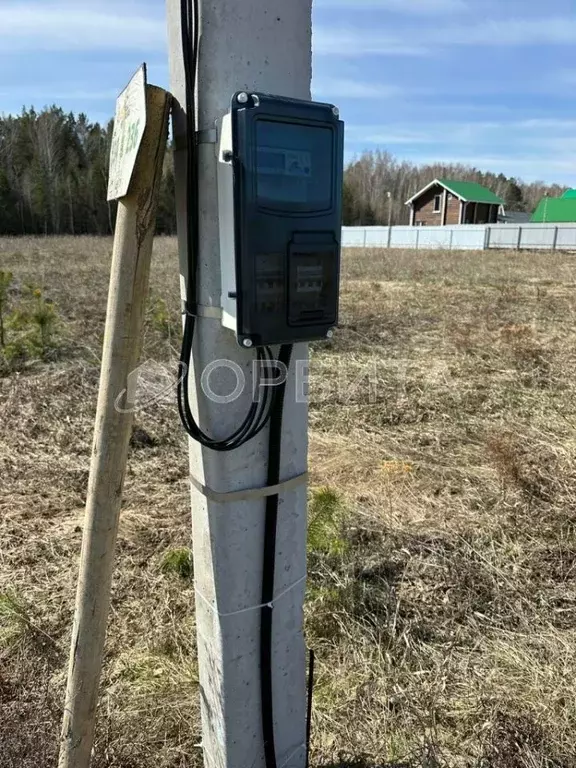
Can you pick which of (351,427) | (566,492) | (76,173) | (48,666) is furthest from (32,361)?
(76,173)

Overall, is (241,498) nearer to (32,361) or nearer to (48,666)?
(48,666)

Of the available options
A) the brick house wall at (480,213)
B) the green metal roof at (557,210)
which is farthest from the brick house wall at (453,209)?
the green metal roof at (557,210)

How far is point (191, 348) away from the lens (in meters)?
1.14

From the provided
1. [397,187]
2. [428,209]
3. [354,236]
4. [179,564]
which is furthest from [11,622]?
[397,187]

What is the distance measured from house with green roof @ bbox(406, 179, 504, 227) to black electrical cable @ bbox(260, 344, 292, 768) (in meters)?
38.3

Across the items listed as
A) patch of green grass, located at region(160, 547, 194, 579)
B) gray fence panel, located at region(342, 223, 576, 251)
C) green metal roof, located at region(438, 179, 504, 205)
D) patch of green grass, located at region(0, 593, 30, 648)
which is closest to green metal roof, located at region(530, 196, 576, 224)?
green metal roof, located at region(438, 179, 504, 205)

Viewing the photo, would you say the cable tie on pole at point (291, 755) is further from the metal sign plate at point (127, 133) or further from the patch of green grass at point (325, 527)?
the metal sign plate at point (127, 133)

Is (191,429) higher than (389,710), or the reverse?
(191,429)

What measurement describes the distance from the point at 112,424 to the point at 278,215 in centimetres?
52

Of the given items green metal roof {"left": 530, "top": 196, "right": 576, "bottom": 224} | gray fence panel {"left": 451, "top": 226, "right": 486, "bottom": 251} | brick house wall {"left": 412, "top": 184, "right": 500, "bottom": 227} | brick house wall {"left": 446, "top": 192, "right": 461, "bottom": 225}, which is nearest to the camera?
gray fence panel {"left": 451, "top": 226, "right": 486, "bottom": 251}

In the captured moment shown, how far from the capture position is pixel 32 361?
5320 millimetres

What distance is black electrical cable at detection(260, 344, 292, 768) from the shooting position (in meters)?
1.15

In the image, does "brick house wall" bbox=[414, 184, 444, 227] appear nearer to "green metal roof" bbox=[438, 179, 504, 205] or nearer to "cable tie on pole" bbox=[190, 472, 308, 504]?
"green metal roof" bbox=[438, 179, 504, 205]

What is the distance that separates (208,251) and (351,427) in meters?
3.23
